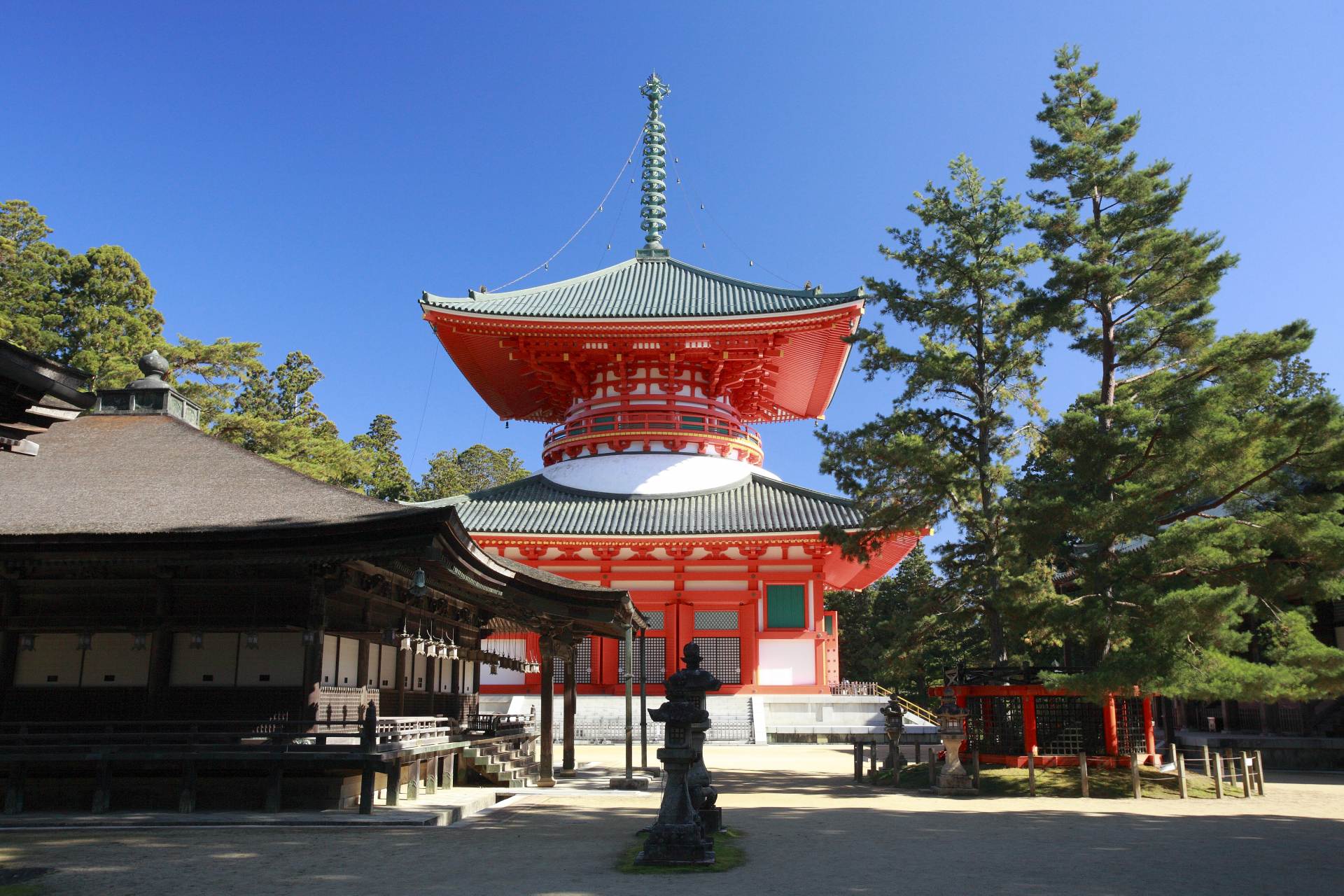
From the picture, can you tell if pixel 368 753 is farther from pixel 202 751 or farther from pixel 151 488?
pixel 151 488

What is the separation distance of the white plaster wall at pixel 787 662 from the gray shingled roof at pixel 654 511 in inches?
145

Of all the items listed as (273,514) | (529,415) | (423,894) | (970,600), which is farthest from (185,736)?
(529,415)

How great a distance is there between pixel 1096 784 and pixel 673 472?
63.6 feet

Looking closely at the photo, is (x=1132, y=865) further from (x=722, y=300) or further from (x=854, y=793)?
(x=722, y=300)

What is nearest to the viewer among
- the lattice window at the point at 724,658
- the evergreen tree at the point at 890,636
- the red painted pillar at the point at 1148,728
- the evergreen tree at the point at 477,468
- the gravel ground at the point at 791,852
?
the gravel ground at the point at 791,852

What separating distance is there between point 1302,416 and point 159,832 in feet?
50.6

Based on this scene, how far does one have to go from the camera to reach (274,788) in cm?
1256

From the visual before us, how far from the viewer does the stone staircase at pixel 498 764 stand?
644 inches

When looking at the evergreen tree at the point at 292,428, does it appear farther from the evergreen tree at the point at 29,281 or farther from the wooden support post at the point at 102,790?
the wooden support post at the point at 102,790

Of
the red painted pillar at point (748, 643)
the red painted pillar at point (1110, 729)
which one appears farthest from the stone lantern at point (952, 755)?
the red painted pillar at point (748, 643)

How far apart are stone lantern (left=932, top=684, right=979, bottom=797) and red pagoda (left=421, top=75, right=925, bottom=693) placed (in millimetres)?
12337

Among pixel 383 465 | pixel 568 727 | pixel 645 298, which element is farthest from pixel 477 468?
pixel 568 727

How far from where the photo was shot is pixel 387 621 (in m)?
15.9

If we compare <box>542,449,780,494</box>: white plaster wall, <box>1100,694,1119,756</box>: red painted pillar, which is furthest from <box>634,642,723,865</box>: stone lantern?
<box>542,449,780,494</box>: white plaster wall
